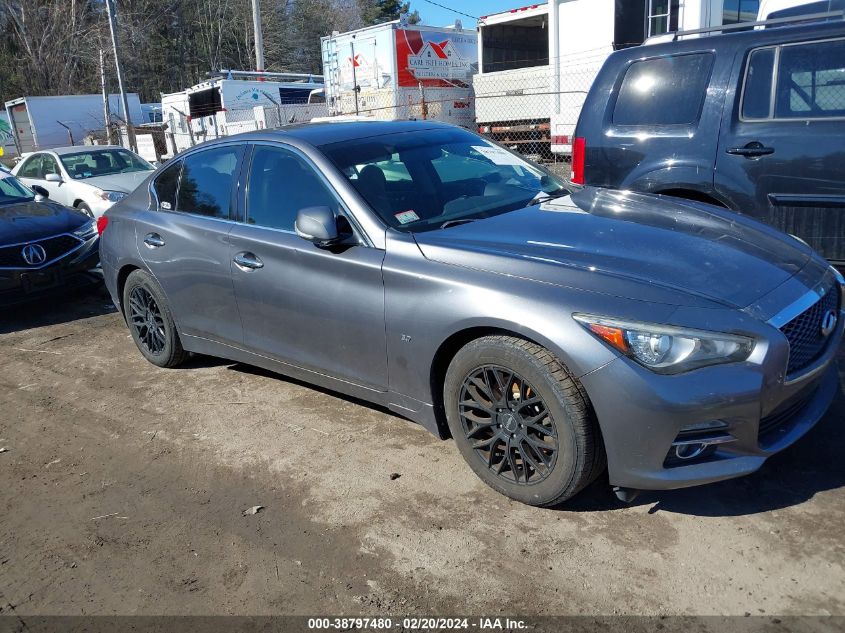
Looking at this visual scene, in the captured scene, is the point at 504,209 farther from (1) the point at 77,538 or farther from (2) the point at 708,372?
(1) the point at 77,538

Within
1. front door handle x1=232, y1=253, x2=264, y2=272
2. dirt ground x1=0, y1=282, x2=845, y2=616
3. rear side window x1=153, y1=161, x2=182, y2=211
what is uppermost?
rear side window x1=153, y1=161, x2=182, y2=211

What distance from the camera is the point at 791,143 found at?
190 inches

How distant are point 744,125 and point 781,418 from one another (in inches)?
106

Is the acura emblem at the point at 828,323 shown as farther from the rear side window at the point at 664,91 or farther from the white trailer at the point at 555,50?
the white trailer at the point at 555,50

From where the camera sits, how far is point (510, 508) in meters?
3.28

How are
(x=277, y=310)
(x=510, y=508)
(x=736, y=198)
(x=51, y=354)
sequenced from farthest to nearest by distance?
(x=51, y=354)
(x=736, y=198)
(x=277, y=310)
(x=510, y=508)

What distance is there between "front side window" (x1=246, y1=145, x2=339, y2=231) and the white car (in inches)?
289

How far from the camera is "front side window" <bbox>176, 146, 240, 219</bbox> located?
4.57 metres

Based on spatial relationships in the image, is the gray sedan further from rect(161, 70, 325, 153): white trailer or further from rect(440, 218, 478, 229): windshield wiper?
rect(161, 70, 325, 153): white trailer

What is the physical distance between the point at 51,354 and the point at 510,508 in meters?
4.58

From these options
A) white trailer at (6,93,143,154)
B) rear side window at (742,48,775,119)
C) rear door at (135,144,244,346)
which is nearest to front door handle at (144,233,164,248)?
rear door at (135,144,244,346)

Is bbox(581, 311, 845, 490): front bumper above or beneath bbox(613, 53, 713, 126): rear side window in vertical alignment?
beneath

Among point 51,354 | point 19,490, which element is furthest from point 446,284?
point 51,354

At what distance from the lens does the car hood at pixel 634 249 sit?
9.78ft
